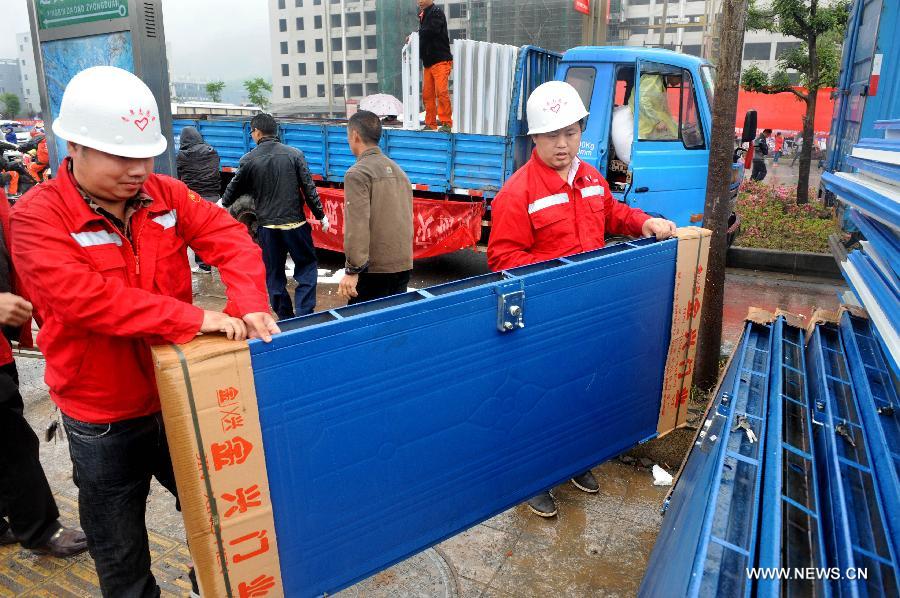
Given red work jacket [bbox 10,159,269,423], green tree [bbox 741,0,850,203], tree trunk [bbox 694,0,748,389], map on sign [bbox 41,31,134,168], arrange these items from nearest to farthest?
red work jacket [bbox 10,159,269,423]
tree trunk [bbox 694,0,748,389]
map on sign [bbox 41,31,134,168]
green tree [bbox 741,0,850,203]

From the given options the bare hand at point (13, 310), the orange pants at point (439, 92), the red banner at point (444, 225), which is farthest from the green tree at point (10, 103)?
the bare hand at point (13, 310)

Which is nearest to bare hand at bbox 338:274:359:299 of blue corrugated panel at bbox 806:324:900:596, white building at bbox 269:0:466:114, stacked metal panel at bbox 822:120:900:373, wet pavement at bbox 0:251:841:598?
wet pavement at bbox 0:251:841:598

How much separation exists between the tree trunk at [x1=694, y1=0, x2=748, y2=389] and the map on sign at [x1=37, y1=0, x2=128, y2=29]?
12.5ft

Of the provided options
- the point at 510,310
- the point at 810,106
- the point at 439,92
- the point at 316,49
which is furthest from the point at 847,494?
Answer: the point at 316,49

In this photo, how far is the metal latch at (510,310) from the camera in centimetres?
212

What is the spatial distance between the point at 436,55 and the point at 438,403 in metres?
7.57

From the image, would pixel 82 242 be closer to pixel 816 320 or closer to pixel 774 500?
pixel 774 500

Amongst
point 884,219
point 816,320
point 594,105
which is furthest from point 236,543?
point 594,105

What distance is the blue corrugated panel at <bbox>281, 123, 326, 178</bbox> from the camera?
8.62 m

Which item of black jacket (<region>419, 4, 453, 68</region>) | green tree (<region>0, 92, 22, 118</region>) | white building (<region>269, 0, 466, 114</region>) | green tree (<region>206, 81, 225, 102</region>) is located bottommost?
black jacket (<region>419, 4, 453, 68</region>)

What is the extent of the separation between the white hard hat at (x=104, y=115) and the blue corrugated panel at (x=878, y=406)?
2176mm

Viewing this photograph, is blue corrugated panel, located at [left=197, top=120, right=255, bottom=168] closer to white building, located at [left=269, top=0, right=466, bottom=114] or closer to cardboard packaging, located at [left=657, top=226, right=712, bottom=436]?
cardboard packaging, located at [left=657, top=226, right=712, bottom=436]

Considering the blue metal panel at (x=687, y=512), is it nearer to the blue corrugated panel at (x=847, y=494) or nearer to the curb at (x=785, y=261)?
the blue corrugated panel at (x=847, y=494)

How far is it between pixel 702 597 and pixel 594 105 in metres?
6.08
